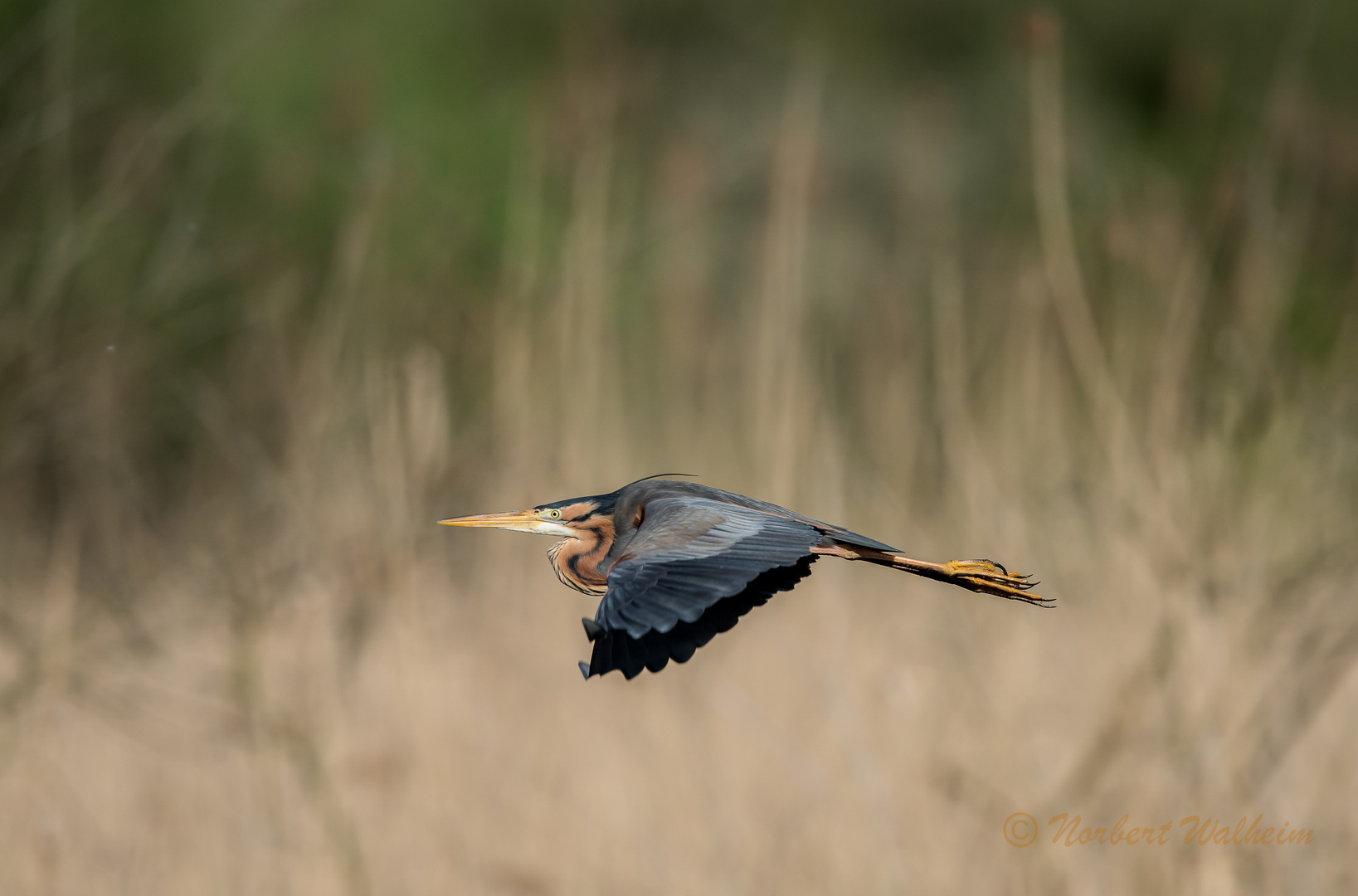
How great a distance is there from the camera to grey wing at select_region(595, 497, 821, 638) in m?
0.89

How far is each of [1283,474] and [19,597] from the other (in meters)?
2.99

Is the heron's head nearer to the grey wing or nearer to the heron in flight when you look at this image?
the heron in flight

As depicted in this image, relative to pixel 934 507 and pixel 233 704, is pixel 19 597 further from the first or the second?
pixel 934 507

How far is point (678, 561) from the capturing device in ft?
3.24

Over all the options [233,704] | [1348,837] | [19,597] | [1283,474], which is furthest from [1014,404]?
[19,597]

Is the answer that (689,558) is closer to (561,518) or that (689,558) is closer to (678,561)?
(678,561)

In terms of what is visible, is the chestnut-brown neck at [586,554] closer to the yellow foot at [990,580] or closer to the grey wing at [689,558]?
the grey wing at [689,558]

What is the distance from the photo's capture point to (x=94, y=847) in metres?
2.57
